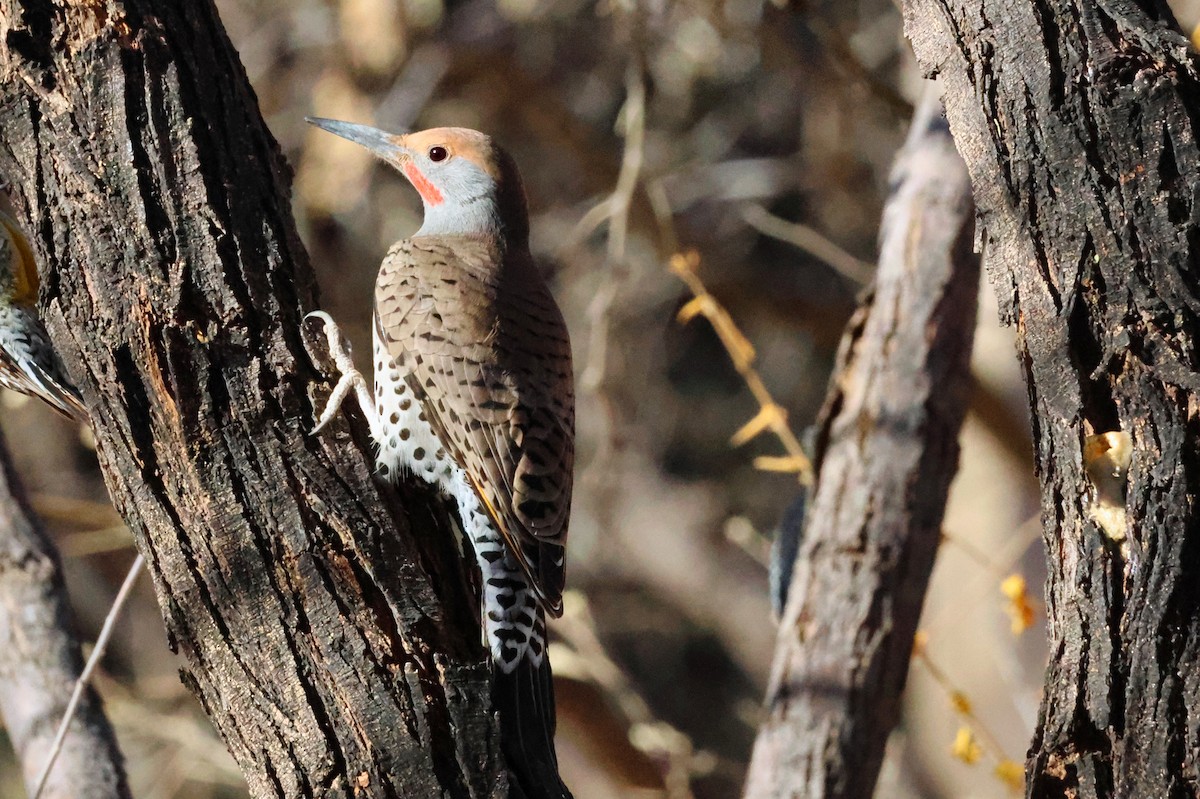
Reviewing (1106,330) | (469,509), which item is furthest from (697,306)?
(1106,330)

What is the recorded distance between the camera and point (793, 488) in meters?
9.51

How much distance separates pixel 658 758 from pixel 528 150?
3899 mm

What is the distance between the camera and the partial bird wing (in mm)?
2822

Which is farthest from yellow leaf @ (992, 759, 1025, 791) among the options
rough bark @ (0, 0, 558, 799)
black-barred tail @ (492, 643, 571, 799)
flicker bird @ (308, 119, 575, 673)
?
rough bark @ (0, 0, 558, 799)

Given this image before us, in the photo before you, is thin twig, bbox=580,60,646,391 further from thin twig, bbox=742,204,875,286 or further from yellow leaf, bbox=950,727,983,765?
yellow leaf, bbox=950,727,983,765

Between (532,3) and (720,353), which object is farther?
(720,353)

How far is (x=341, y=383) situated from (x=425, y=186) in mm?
1300

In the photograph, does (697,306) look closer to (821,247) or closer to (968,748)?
(821,247)

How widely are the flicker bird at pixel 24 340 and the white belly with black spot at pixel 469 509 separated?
2.24 feet

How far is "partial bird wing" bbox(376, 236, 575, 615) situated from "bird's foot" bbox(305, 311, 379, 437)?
0.78 ft

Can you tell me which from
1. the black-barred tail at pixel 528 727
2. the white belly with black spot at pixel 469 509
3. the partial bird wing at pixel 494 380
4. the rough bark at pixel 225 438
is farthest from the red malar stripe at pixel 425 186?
the black-barred tail at pixel 528 727

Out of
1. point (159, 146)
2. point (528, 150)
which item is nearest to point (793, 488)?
point (528, 150)

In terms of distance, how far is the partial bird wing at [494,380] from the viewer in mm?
2822

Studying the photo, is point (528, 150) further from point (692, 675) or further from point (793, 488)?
point (692, 675)
